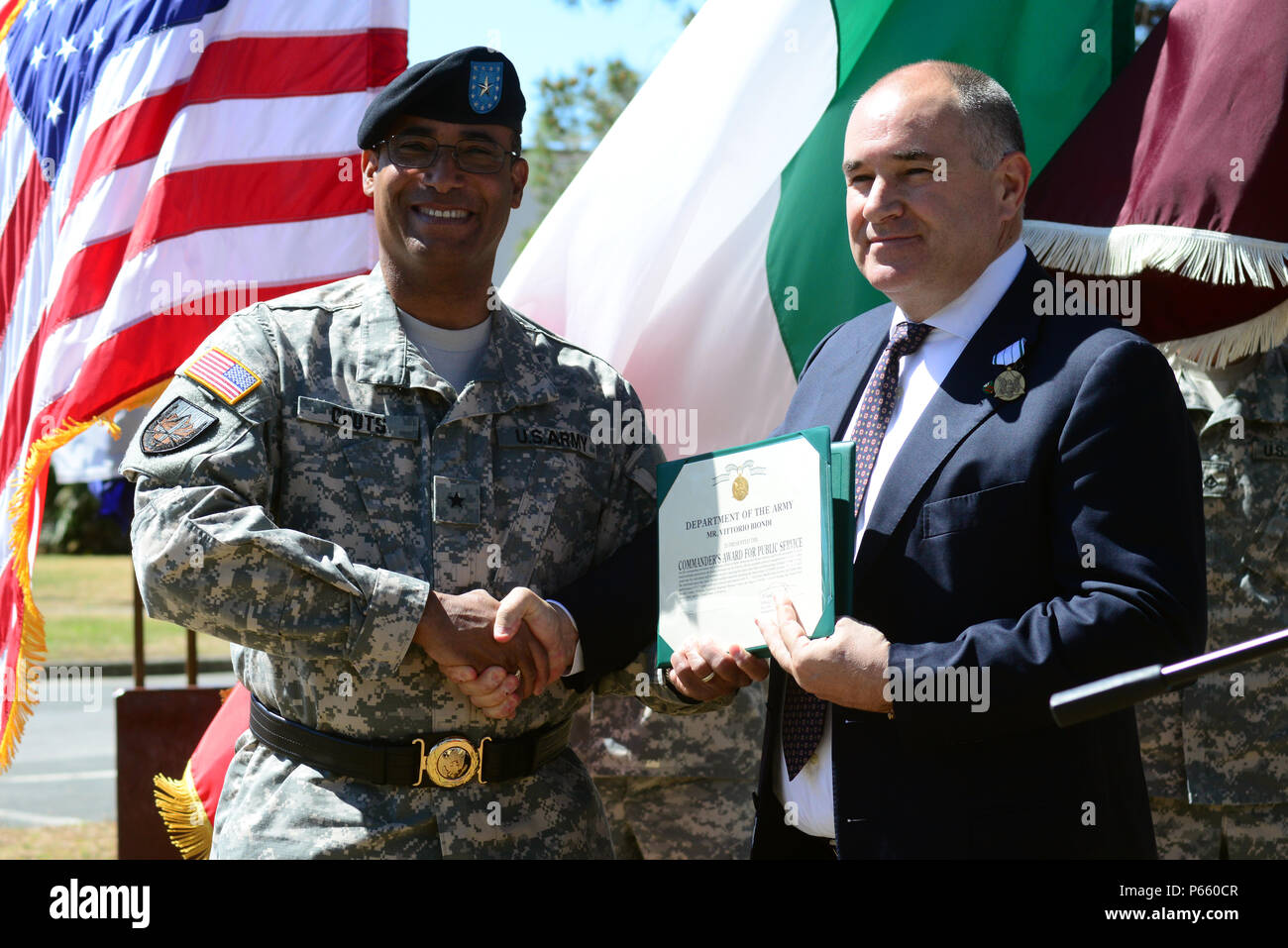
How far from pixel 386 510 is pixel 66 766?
8110 millimetres

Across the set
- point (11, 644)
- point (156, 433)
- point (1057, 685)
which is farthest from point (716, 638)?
point (11, 644)

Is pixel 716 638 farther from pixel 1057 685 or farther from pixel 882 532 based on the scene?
pixel 1057 685

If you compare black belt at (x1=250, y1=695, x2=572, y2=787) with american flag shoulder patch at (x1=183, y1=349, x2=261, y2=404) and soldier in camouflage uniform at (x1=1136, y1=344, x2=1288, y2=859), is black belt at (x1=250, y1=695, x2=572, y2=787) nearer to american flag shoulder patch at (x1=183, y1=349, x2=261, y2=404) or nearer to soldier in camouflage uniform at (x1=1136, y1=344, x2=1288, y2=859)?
american flag shoulder patch at (x1=183, y1=349, x2=261, y2=404)

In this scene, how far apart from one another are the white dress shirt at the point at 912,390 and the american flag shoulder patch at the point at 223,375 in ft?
3.71

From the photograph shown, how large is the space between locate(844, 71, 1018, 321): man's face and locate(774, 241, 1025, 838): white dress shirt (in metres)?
Answer: 0.03

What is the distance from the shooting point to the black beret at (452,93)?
2.58m

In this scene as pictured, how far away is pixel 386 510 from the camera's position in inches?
98.7

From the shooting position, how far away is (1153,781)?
3.80m

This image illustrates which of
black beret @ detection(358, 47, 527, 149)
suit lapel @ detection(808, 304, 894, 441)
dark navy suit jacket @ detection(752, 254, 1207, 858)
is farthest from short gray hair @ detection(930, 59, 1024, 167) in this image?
black beret @ detection(358, 47, 527, 149)

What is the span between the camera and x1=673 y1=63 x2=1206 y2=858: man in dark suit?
2.05 m

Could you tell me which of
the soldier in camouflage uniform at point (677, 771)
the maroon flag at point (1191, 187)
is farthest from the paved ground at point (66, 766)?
the maroon flag at point (1191, 187)

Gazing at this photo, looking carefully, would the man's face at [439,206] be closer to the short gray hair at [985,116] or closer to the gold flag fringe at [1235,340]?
the short gray hair at [985,116]

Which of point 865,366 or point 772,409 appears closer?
point 865,366

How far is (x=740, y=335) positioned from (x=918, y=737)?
4.92ft
